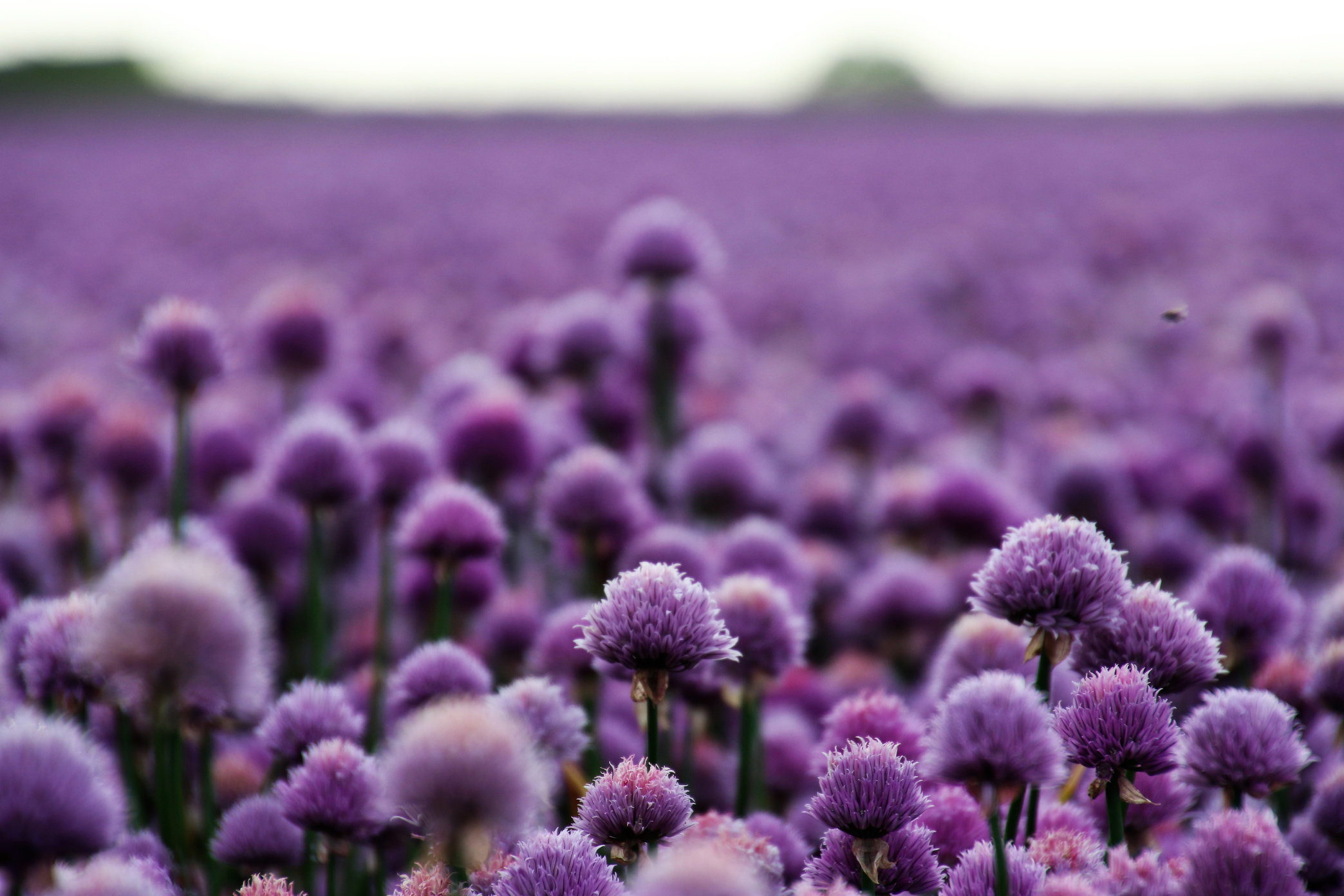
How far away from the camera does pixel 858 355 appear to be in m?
4.63

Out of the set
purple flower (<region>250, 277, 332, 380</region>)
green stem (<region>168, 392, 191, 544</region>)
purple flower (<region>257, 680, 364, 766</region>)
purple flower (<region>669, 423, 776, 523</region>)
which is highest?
purple flower (<region>250, 277, 332, 380</region>)

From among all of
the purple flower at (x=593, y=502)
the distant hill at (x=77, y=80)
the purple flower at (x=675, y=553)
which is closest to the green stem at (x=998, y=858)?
the purple flower at (x=675, y=553)

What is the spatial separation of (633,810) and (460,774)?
0.84ft

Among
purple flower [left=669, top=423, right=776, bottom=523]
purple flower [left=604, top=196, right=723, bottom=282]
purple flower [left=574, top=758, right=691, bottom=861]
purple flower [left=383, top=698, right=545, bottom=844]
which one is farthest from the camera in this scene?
purple flower [left=604, top=196, right=723, bottom=282]

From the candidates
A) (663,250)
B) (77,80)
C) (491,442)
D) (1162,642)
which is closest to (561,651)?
(491,442)

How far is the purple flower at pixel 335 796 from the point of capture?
101 centimetres

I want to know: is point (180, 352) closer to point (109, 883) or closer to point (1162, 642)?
point (109, 883)

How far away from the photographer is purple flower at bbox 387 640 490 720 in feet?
4.03

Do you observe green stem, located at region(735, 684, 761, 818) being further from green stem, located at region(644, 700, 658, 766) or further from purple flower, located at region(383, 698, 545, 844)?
Result: purple flower, located at region(383, 698, 545, 844)

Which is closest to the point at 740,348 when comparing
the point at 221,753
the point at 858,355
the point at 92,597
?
the point at 858,355

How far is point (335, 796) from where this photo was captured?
1009 millimetres

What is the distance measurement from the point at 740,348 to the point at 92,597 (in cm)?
402

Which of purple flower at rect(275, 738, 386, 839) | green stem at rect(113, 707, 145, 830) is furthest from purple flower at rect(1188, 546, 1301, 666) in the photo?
green stem at rect(113, 707, 145, 830)

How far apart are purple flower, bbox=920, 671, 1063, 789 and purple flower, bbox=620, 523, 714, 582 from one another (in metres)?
0.75
